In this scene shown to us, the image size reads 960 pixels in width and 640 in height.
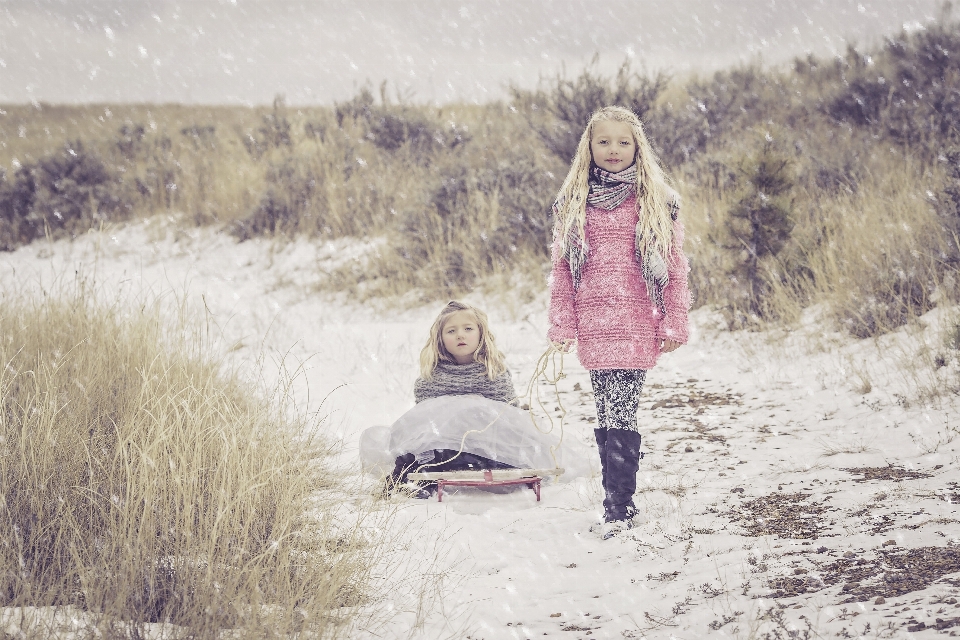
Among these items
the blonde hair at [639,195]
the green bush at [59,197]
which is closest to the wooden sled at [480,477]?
the blonde hair at [639,195]

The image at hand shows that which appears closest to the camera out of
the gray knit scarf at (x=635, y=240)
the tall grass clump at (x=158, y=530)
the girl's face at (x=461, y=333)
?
the tall grass clump at (x=158, y=530)

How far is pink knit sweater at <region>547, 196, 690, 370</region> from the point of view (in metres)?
3.39

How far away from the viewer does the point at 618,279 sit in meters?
3.42

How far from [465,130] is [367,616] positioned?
43.1ft

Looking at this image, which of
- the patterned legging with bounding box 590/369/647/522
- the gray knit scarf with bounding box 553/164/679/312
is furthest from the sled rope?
the gray knit scarf with bounding box 553/164/679/312

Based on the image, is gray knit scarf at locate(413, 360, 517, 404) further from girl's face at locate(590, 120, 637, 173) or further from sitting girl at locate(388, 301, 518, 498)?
girl's face at locate(590, 120, 637, 173)

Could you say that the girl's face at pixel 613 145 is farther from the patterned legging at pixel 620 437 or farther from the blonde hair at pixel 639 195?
the patterned legging at pixel 620 437

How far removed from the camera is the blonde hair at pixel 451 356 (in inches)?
179

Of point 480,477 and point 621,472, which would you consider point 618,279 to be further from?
point 480,477

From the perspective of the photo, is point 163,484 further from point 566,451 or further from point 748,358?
point 748,358

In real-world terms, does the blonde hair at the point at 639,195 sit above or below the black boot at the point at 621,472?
above

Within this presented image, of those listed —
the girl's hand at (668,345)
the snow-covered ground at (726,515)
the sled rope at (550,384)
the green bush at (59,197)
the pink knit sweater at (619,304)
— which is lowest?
the snow-covered ground at (726,515)

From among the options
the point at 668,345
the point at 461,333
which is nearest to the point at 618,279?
the point at 668,345

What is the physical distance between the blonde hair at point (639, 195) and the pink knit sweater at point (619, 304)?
69mm
